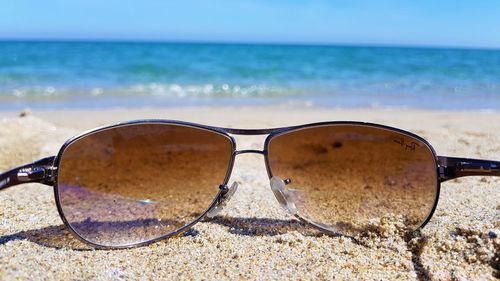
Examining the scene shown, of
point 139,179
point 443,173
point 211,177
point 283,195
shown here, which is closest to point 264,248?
point 283,195

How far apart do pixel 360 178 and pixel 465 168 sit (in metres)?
0.60

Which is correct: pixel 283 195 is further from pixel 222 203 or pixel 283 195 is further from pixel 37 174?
pixel 37 174

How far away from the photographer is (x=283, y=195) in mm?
1551

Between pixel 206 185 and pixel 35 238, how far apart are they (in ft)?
2.08

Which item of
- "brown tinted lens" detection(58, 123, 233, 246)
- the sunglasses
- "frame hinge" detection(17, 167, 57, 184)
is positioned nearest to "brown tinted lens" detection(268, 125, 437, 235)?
the sunglasses

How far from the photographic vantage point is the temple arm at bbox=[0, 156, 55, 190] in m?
1.19

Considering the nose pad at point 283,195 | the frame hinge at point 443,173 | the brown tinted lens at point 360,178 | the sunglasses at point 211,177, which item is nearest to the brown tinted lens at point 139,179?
the sunglasses at point 211,177

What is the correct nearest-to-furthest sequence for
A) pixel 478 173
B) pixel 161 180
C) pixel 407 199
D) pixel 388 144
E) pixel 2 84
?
→ pixel 478 173 < pixel 407 199 < pixel 388 144 < pixel 161 180 < pixel 2 84

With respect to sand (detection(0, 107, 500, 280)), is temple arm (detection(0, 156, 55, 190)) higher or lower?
higher

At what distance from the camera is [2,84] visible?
8.52 meters

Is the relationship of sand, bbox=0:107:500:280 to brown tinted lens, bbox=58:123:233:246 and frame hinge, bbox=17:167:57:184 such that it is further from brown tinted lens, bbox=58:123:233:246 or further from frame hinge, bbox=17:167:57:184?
frame hinge, bbox=17:167:57:184

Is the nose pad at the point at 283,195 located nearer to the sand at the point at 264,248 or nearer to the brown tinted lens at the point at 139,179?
the sand at the point at 264,248

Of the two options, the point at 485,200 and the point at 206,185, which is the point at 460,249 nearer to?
the point at 485,200

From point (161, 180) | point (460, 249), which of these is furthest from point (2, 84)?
point (460, 249)
